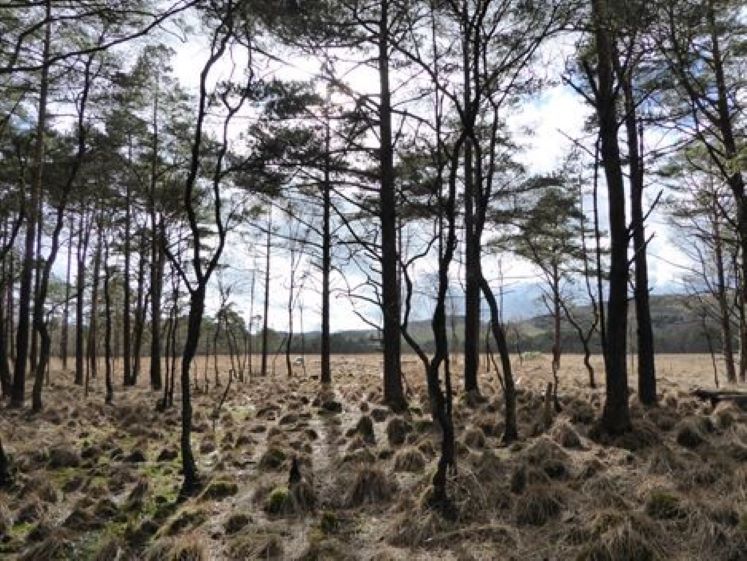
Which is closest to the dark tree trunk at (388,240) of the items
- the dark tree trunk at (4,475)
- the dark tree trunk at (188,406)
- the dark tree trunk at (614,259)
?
the dark tree trunk at (614,259)

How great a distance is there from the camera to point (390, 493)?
5.62 meters

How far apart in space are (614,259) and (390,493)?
4.18 metres

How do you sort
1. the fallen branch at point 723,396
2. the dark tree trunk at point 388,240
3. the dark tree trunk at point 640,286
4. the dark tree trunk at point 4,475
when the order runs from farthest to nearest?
1. the dark tree trunk at point 388,240
2. the dark tree trunk at point 640,286
3. the fallen branch at point 723,396
4. the dark tree trunk at point 4,475

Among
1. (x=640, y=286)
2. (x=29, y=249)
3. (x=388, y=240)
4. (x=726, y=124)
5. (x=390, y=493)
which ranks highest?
(x=726, y=124)

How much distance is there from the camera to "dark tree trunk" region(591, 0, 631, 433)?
7227 mm

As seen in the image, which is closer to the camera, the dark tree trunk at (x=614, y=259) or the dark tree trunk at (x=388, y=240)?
the dark tree trunk at (x=614, y=259)

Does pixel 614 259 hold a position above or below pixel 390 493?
above

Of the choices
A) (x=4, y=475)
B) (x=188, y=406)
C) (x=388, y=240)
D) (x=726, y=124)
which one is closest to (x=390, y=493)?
(x=188, y=406)

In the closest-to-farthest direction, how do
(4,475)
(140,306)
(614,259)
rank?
(4,475) → (614,259) → (140,306)

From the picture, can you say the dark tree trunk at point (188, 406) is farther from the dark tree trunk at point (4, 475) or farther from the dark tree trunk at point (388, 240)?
the dark tree trunk at point (388, 240)

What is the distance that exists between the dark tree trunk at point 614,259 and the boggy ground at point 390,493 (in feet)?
1.49

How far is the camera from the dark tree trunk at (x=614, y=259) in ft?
23.7

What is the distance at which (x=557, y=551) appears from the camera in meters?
4.25

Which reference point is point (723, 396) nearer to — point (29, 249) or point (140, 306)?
point (29, 249)
